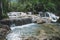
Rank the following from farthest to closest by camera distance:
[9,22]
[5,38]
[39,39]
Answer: [9,22], [5,38], [39,39]

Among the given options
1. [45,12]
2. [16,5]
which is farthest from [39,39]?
[16,5]

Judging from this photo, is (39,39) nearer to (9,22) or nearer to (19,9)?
(9,22)

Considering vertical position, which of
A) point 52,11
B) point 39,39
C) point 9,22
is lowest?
point 52,11

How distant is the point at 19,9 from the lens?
2156 centimetres

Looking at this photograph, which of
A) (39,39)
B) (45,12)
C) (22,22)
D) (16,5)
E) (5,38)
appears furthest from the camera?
(16,5)

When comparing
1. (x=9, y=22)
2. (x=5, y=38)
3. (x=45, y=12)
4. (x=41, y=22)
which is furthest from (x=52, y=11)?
(x=5, y=38)

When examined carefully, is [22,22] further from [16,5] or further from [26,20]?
[16,5]

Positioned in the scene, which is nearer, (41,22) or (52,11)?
(41,22)

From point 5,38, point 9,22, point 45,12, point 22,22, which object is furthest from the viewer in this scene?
point 45,12

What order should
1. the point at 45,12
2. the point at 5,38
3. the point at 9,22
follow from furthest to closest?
the point at 45,12, the point at 9,22, the point at 5,38

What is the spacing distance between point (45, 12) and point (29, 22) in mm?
6645

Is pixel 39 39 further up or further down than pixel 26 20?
further up

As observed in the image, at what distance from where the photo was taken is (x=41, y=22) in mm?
14414

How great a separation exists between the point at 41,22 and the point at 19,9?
25.9 feet
